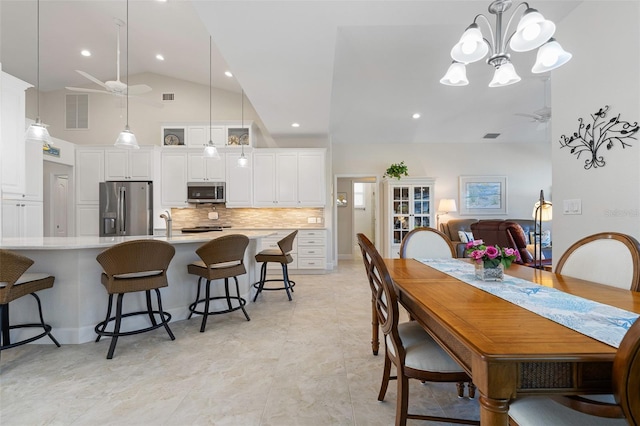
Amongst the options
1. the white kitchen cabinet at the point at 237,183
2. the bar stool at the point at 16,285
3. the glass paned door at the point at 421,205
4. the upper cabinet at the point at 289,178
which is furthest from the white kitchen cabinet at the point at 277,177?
the bar stool at the point at 16,285

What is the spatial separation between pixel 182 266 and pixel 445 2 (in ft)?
10.8

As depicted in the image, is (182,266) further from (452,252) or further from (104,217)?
(104,217)

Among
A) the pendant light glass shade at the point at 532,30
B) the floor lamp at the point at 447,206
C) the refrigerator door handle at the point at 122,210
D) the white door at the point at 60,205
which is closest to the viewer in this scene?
the pendant light glass shade at the point at 532,30

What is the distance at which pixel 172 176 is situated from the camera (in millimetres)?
5645

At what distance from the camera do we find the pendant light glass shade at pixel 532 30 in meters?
1.40

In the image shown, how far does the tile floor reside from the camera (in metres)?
1.60

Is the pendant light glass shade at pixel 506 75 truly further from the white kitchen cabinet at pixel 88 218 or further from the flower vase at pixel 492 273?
the white kitchen cabinet at pixel 88 218

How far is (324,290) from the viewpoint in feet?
14.2

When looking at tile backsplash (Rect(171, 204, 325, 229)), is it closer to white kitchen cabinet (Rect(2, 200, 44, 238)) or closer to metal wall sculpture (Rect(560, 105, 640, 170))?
white kitchen cabinet (Rect(2, 200, 44, 238))

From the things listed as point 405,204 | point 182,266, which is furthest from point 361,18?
point 405,204

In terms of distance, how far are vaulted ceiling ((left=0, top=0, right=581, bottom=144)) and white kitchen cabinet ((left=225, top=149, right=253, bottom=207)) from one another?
1.19 meters

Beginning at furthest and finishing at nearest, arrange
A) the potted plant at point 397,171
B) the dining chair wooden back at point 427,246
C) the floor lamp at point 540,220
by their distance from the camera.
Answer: the potted plant at point 397,171 < the floor lamp at point 540,220 < the dining chair wooden back at point 427,246

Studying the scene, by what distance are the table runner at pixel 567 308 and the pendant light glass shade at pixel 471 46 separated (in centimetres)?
125

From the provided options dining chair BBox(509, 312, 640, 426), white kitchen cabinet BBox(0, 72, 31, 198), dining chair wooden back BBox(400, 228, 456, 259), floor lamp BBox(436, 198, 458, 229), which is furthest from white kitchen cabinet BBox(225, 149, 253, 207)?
dining chair BBox(509, 312, 640, 426)
